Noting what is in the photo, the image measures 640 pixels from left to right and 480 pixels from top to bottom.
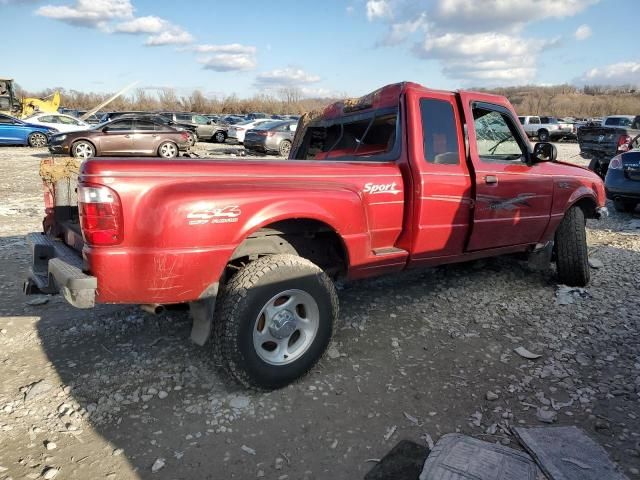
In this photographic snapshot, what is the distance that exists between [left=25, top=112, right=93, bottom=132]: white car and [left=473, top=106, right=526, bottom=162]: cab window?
19009 mm

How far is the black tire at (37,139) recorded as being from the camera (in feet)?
63.8

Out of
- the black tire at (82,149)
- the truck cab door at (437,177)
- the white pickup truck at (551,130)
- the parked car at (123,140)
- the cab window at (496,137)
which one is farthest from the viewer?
the white pickup truck at (551,130)

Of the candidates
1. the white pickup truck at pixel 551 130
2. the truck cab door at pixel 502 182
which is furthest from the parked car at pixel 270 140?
the white pickup truck at pixel 551 130

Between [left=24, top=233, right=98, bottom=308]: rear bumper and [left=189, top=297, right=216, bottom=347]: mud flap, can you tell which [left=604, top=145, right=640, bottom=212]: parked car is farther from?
[left=24, top=233, right=98, bottom=308]: rear bumper

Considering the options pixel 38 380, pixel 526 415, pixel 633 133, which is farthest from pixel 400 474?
pixel 633 133

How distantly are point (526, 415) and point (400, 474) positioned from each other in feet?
3.23

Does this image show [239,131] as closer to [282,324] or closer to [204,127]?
[204,127]

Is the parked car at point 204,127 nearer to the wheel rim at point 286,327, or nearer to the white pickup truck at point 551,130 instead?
the white pickup truck at point 551,130

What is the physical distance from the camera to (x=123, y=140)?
15.6 metres

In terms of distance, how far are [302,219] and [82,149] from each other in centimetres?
1419

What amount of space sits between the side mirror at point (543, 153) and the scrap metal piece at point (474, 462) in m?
2.93

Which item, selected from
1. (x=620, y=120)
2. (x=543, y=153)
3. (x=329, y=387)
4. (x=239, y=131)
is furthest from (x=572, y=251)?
(x=239, y=131)

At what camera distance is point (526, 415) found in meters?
2.90

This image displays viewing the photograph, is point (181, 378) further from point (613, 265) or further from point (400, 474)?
point (613, 265)
